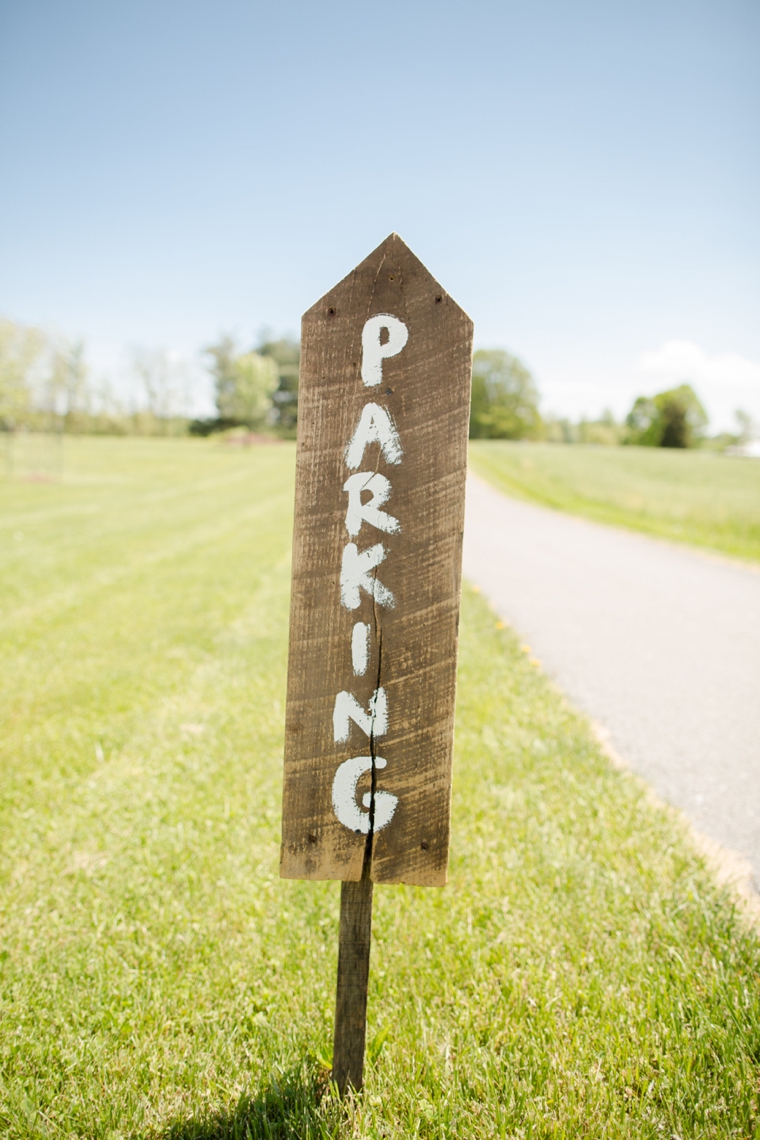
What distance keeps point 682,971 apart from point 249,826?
183 centimetres

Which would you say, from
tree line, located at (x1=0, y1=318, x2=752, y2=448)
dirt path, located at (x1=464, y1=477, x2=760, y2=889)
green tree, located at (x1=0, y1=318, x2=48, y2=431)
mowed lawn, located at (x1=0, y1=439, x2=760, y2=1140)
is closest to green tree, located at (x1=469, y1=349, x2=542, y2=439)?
tree line, located at (x1=0, y1=318, x2=752, y2=448)

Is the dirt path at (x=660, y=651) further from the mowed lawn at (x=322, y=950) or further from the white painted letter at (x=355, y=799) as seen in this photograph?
the white painted letter at (x=355, y=799)

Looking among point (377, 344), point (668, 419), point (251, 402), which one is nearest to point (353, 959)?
point (377, 344)

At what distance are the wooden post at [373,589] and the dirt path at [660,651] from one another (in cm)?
207

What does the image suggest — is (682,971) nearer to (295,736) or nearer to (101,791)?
(295,736)

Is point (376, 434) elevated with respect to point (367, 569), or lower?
elevated

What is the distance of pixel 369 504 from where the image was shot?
4.74 ft

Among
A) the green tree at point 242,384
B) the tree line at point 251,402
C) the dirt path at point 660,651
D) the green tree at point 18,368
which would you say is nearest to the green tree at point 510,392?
the tree line at point 251,402

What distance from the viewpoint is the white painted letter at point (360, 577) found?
4.76ft

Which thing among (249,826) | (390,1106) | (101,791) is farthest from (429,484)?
(101,791)

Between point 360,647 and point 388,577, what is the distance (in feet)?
0.60

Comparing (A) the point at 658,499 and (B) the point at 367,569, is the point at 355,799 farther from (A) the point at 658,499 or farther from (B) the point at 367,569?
(A) the point at 658,499

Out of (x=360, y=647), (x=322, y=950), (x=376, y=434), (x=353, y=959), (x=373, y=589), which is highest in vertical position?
(x=376, y=434)

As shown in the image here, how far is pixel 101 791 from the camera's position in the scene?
10.5ft
